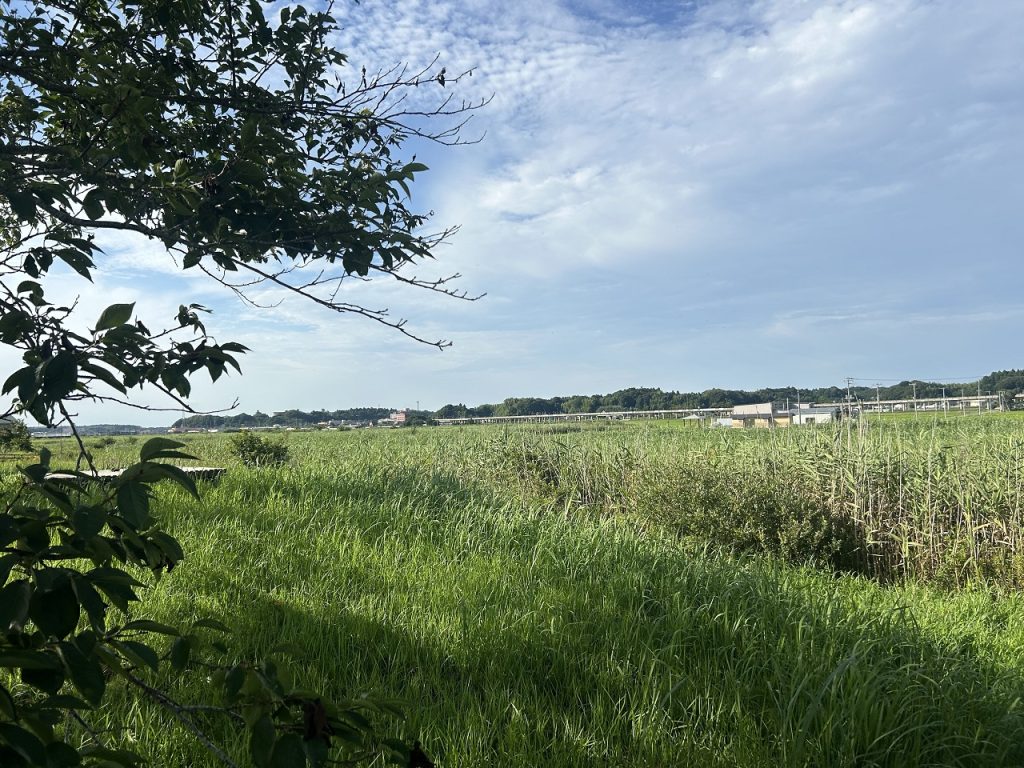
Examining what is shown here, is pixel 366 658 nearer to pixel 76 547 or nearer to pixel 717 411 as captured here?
pixel 76 547

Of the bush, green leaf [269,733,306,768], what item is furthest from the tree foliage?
the bush

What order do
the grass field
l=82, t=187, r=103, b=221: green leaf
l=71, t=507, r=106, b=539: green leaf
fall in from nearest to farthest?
l=71, t=507, r=106, b=539: green leaf → l=82, t=187, r=103, b=221: green leaf → the grass field

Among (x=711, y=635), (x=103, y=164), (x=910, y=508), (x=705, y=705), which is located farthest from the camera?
(x=910, y=508)

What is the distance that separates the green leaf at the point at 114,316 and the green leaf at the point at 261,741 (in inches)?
37.3

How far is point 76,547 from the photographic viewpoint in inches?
53.4

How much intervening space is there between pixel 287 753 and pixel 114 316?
3.40 ft

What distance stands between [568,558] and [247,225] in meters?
3.73

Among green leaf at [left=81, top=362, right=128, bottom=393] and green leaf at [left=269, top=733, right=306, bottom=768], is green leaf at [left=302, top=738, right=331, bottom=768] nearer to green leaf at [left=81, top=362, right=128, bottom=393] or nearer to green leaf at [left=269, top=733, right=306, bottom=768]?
green leaf at [left=269, top=733, right=306, bottom=768]

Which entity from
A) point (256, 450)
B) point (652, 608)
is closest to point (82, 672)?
point (652, 608)

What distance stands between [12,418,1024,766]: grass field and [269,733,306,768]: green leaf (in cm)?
152

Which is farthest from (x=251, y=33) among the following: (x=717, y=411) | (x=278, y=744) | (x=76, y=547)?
(x=717, y=411)

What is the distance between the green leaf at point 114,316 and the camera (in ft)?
5.00

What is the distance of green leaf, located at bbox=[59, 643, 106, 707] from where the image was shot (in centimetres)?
128

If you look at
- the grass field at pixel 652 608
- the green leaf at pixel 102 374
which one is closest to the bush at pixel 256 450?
the grass field at pixel 652 608
